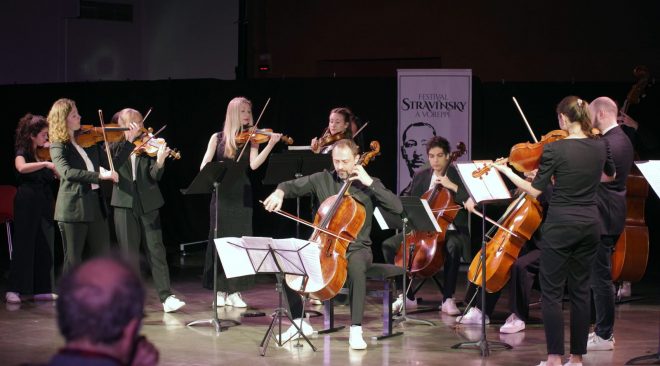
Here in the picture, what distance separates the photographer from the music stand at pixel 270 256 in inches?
199

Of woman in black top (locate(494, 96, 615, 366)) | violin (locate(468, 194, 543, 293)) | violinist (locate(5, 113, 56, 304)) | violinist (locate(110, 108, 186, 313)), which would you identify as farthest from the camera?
violinist (locate(5, 113, 56, 304))

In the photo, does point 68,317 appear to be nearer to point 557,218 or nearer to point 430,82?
point 557,218

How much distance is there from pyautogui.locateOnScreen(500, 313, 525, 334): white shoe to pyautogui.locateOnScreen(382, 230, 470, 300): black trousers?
28.0 inches

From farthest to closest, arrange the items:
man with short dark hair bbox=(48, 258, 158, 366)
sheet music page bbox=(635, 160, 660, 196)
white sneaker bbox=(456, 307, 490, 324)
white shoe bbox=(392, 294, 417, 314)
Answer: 1. white shoe bbox=(392, 294, 417, 314)
2. white sneaker bbox=(456, 307, 490, 324)
3. sheet music page bbox=(635, 160, 660, 196)
4. man with short dark hair bbox=(48, 258, 158, 366)

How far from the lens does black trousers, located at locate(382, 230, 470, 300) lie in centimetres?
673

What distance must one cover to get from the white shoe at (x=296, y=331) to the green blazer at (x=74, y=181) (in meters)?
1.76

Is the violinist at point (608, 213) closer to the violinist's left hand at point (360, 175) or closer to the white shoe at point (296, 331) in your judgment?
the violinist's left hand at point (360, 175)

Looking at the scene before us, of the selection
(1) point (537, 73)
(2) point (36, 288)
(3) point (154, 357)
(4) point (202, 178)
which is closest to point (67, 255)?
(2) point (36, 288)

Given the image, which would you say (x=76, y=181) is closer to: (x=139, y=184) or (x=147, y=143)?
(x=139, y=184)

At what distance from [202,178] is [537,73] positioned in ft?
18.2

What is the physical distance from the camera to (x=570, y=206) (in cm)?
472

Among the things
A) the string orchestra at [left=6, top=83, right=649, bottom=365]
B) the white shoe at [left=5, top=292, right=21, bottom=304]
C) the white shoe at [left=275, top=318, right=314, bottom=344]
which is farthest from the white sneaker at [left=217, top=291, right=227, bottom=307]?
the white shoe at [left=5, top=292, right=21, bottom=304]

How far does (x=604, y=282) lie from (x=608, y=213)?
40 cm

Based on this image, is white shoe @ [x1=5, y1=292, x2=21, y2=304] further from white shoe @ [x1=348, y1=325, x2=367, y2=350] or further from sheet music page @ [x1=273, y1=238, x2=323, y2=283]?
white shoe @ [x1=348, y1=325, x2=367, y2=350]
